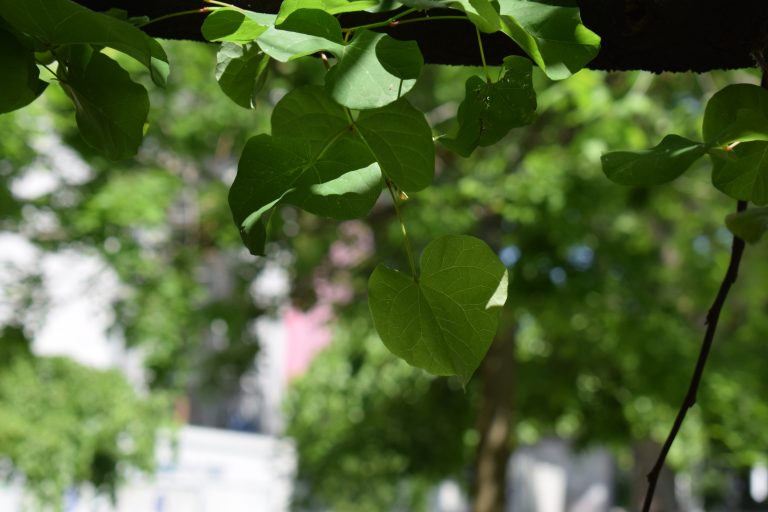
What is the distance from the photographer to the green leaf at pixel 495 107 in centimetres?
43

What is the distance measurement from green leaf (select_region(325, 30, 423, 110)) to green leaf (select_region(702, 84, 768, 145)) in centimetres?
13

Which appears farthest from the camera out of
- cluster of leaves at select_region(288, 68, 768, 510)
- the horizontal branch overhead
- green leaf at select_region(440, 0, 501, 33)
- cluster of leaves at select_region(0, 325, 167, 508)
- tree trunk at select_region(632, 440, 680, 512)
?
tree trunk at select_region(632, 440, 680, 512)

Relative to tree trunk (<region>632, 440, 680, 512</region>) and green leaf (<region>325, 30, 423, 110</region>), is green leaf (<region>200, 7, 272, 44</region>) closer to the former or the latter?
green leaf (<region>325, 30, 423, 110</region>)

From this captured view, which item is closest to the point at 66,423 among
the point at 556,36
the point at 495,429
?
the point at 495,429

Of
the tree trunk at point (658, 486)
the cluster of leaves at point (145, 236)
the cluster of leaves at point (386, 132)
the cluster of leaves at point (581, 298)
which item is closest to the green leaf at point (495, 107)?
the cluster of leaves at point (386, 132)

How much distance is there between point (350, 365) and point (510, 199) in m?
1.92

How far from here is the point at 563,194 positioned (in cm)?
362

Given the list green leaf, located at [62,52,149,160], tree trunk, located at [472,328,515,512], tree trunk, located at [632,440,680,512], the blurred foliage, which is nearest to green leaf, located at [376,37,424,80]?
green leaf, located at [62,52,149,160]

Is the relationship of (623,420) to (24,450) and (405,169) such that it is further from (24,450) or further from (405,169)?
(405,169)

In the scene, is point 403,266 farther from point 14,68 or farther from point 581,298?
point 14,68

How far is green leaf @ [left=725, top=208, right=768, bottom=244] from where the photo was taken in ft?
1.31

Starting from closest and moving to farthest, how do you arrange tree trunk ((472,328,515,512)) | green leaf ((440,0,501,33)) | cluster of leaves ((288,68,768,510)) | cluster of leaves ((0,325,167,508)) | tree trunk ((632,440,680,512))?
green leaf ((440,0,501,33))
cluster of leaves ((288,68,768,510))
cluster of leaves ((0,325,167,508))
tree trunk ((472,328,515,512))
tree trunk ((632,440,680,512))

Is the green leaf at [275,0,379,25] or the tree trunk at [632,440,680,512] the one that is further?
the tree trunk at [632,440,680,512]

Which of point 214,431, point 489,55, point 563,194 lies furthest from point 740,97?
point 214,431
